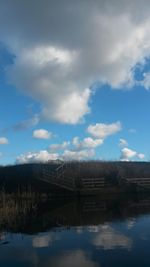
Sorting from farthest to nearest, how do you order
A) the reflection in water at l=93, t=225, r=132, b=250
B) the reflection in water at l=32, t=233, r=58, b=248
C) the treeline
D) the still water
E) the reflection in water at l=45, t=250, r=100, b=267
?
the treeline
the reflection in water at l=32, t=233, r=58, b=248
the reflection in water at l=93, t=225, r=132, b=250
the still water
the reflection in water at l=45, t=250, r=100, b=267

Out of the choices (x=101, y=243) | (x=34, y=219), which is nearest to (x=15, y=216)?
(x=34, y=219)

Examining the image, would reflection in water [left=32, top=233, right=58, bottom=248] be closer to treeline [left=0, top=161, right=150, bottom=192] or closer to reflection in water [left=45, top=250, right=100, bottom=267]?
reflection in water [left=45, top=250, right=100, bottom=267]

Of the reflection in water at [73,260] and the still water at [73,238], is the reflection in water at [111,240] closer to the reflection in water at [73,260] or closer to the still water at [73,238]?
the still water at [73,238]

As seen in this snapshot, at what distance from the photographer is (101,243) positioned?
49.0ft

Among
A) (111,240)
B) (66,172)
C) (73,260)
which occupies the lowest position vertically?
(73,260)

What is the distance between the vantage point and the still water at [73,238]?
12.4 m

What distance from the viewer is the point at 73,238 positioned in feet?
53.8

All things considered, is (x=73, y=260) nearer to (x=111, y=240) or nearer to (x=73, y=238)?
(x=111, y=240)

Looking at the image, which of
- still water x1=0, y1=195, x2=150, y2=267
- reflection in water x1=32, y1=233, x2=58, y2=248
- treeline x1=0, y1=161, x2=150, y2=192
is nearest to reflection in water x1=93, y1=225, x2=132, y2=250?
still water x1=0, y1=195, x2=150, y2=267

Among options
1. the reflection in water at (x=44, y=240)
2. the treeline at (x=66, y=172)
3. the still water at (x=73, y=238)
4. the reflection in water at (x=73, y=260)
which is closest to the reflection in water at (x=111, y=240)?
the still water at (x=73, y=238)

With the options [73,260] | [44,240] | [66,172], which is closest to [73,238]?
[44,240]

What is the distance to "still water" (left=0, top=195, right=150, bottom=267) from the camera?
1241 cm

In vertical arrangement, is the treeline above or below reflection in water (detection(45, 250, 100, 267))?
above

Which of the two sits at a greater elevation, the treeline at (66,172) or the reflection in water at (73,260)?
the treeline at (66,172)
